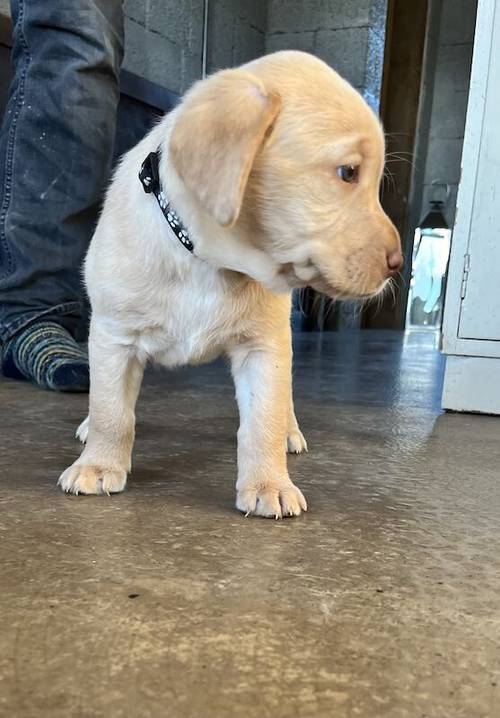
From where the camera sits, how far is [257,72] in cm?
107

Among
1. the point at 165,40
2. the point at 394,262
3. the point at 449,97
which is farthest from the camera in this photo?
the point at 449,97

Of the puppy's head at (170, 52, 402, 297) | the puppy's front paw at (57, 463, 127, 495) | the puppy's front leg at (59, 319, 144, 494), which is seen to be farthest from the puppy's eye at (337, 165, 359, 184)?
the puppy's front paw at (57, 463, 127, 495)

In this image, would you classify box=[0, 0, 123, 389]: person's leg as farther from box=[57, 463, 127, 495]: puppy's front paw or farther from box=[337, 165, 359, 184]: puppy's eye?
box=[337, 165, 359, 184]: puppy's eye

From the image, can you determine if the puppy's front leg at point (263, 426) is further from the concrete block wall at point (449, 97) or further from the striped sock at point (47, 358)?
the concrete block wall at point (449, 97)

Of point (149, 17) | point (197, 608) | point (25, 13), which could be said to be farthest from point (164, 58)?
point (197, 608)

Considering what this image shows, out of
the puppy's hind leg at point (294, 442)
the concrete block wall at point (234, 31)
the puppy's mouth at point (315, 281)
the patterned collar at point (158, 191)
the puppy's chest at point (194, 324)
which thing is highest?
the concrete block wall at point (234, 31)

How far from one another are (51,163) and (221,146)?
1325 millimetres

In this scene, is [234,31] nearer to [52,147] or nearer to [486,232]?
[52,147]

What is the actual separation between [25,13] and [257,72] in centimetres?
127

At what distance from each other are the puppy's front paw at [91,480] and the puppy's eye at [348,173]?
23.0 inches

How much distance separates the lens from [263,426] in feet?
3.82

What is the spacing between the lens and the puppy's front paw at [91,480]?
45.0 inches

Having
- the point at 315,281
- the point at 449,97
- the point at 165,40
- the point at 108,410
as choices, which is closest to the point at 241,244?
the point at 315,281

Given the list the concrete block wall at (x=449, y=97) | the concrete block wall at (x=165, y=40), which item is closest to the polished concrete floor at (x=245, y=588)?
the concrete block wall at (x=165, y=40)
